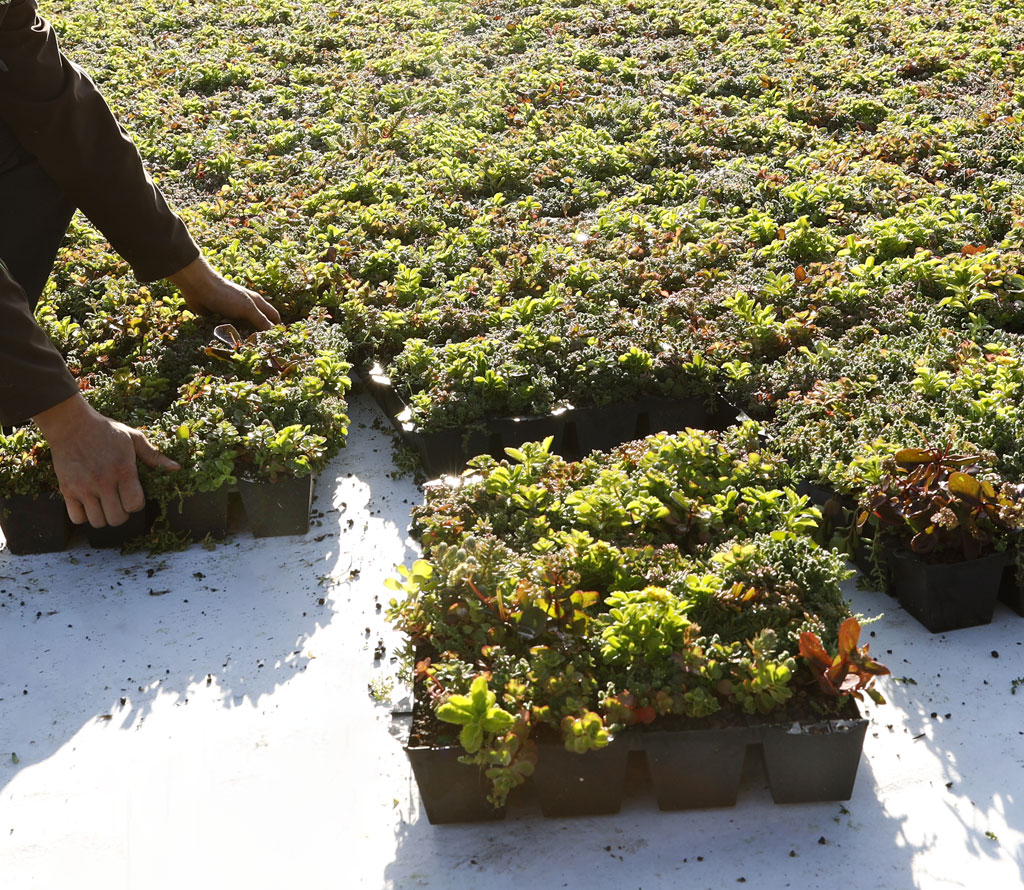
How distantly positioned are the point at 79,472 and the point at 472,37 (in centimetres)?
882

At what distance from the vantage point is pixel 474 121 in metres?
7.88

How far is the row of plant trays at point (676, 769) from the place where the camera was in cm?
257

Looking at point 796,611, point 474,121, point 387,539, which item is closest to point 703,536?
point 796,611

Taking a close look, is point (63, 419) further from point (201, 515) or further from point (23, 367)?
point (201, 515)

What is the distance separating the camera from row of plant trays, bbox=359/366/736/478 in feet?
13.9

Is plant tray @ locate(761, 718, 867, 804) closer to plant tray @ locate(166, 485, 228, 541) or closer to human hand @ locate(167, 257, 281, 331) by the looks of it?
plant tray @ locate(166, 485, 228, 541)

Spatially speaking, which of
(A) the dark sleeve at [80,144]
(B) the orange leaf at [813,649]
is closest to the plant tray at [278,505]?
(A) the dark sleeve at [80,144]

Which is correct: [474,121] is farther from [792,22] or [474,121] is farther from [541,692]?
[541,692]

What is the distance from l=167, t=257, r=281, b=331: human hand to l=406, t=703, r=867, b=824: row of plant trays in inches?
104

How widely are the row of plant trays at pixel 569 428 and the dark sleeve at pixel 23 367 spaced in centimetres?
163

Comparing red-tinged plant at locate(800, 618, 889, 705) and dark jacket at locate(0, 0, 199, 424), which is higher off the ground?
dark jacket at locate(0, 0, 199, 424)

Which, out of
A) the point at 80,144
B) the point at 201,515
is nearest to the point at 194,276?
the point at 80,144

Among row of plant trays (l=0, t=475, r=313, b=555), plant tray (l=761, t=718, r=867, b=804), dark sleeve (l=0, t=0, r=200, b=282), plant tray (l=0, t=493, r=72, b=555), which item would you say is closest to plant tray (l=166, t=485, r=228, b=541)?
row of plant trays (l=0, t=475, r=313, b=555)

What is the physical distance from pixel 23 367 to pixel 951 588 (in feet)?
9.79
